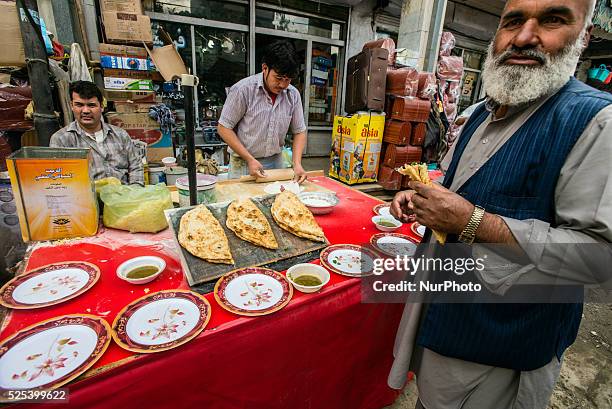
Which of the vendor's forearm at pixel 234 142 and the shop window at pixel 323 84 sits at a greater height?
the shop window at pixel 323 84

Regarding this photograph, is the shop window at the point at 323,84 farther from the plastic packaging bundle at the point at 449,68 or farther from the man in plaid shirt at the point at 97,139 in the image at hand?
the man in plaid shirt at the point at 97,139

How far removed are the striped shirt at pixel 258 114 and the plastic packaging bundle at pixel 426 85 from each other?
3643mm

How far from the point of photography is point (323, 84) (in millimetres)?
8375

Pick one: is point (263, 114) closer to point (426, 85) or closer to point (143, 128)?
point (143, 128)

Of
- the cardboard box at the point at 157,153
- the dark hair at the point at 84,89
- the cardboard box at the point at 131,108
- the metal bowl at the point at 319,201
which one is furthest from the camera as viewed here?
the cardboard box at the point at 157,153

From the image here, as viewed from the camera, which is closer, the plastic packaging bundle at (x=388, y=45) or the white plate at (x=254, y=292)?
the white plate at (x=254, y=292)

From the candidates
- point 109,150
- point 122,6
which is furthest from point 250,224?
point 122,6

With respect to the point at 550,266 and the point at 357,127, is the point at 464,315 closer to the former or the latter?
the point at 550,266

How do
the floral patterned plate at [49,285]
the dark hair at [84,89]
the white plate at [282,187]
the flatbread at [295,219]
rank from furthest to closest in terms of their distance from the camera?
the dark hair at [84,89] < the white plate at [282,187] < the flatbread at [295,219] < the floral patterned plate at [49,285]

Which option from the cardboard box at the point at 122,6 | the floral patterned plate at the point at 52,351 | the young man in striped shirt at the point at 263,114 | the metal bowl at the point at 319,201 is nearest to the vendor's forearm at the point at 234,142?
the young man in striped shirt at the point at 263,114

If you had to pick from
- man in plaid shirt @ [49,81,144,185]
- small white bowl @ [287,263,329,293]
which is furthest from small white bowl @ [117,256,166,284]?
man in plaid shirt @ [49,81,144,185]

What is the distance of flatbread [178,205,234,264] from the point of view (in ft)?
4.88

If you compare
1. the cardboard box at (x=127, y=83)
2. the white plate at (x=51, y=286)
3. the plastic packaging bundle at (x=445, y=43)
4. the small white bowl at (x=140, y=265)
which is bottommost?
the white plate at (x=51, y=286)

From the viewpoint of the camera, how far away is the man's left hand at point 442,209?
1.04 meters
